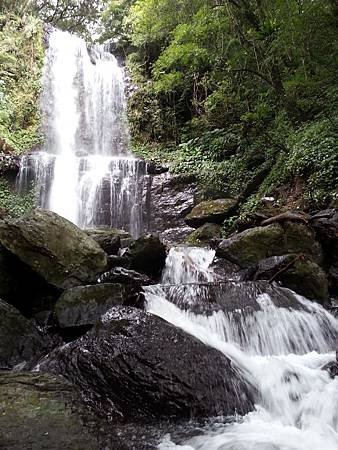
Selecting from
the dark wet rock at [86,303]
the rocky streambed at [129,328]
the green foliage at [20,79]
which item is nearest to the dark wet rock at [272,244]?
the rocky streambed at [129,328]

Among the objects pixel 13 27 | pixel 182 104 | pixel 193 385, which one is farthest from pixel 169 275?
pixel 13 27

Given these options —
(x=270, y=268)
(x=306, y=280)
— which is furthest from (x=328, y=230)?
(x=270, y=268)

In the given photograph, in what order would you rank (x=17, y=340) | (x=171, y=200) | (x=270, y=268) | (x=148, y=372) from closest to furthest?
(x=148, y=372) → (x=17, y=340) → (x=270, y=268) → (x=171, y=200)

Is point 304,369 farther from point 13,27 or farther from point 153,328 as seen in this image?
point 13,27

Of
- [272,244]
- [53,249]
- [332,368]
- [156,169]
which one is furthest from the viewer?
[156,169]

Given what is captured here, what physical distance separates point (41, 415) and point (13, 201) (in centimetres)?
1137

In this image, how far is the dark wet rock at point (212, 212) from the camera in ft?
35.3

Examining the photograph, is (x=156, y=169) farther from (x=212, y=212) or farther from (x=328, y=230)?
(x=328, y=230)

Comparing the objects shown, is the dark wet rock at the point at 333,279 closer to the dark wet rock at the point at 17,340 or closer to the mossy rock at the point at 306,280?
the mossy rock at the point at 306,280

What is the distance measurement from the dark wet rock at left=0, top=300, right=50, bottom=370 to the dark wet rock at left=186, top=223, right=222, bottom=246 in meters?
5.79

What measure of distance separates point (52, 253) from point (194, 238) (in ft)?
17.0

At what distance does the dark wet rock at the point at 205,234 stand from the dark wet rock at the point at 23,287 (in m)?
4.90

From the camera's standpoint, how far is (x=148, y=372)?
150 inches

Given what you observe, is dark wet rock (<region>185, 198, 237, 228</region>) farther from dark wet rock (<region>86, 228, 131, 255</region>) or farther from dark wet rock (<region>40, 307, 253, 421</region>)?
dark wet rock (<region>40, 307, 253, 421</region>)
